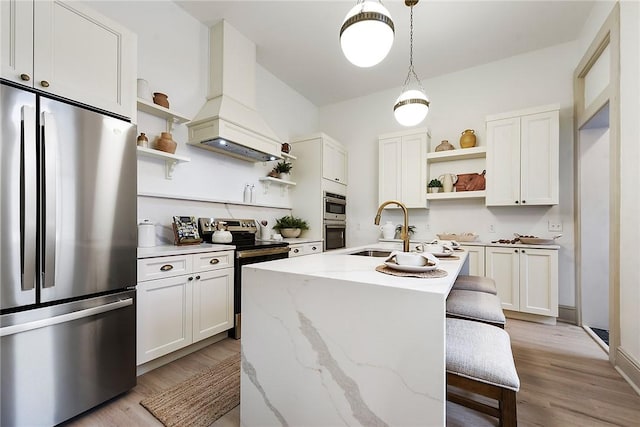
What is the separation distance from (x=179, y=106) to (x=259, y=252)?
1683mm

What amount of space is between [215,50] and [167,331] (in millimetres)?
2835

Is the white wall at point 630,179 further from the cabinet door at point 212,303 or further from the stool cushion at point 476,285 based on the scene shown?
the cabinet door at point 212,303

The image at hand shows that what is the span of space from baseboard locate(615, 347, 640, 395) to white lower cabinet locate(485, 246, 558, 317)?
95cm

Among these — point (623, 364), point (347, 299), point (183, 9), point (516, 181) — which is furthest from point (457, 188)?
point (183, 9)

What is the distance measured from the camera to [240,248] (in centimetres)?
→ 257

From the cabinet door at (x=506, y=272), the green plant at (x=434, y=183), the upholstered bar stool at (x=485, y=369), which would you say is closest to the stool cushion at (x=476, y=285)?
the upholstered bar stool at (x=485, y=369)

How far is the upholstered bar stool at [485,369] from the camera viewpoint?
0.98m

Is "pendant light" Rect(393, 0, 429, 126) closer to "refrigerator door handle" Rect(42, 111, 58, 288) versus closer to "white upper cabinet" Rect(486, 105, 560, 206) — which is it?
"white upper cabinet" Rect(486, 105, 560, 206)

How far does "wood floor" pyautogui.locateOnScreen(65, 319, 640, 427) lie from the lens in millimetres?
1511

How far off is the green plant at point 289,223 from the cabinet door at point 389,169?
1.24 meters

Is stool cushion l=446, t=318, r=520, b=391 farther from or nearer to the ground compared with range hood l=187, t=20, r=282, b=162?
nearer to the ground

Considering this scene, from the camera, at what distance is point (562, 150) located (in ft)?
10.6

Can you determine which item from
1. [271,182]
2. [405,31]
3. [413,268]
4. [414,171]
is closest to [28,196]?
[413,268]

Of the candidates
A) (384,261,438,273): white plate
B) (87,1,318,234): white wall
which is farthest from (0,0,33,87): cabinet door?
(384,261,438,273): white plate
